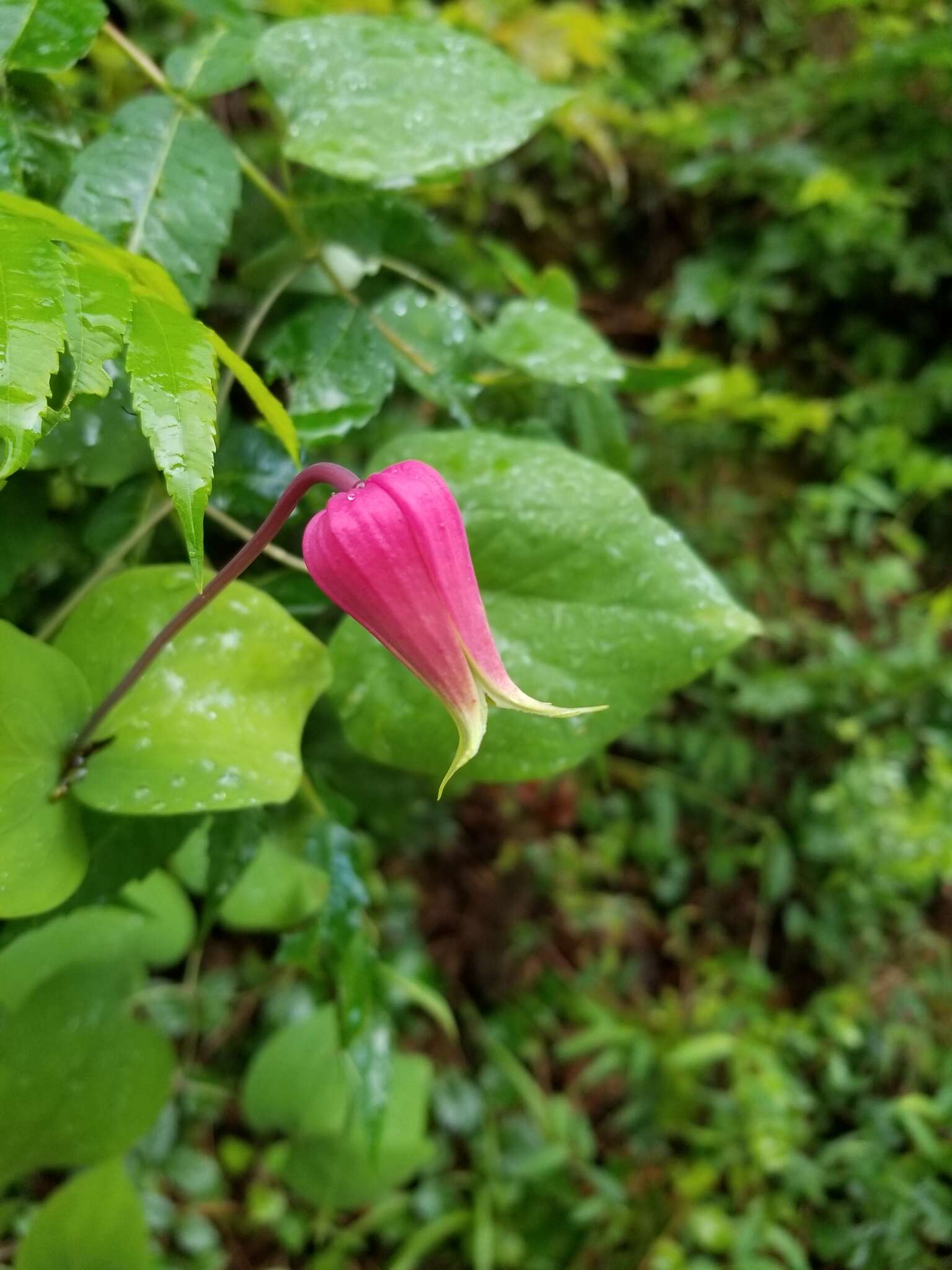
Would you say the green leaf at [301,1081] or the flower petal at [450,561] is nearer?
the flower petal at [450,561]

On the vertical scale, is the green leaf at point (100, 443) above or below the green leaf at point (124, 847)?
above

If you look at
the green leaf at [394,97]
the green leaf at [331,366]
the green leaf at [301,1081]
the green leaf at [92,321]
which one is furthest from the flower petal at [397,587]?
the green leaf at [301,1081]

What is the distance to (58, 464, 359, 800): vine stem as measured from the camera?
14.6 inches

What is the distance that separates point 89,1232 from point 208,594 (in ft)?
1.64

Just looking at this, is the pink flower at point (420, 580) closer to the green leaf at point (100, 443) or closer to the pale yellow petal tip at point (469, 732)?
the pale yellow petal tip at point (469, 732)

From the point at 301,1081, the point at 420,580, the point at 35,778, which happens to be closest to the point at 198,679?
the point at 35,778

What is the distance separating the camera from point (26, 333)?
0.31 m

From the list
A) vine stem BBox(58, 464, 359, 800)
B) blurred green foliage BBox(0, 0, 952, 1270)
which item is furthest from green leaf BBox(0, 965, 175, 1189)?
vine stem BBox(58, 464, 359, 800)

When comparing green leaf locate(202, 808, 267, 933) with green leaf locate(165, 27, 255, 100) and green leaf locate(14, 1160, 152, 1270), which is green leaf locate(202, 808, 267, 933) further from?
green leaf locate(165, 27, 255, 100)

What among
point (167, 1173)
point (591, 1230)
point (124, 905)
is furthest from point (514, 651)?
point (591, 1230)

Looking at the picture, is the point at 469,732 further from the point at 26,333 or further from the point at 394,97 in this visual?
the point at 394,97

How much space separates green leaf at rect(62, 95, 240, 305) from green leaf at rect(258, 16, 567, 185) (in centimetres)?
6

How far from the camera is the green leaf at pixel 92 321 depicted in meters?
0.33

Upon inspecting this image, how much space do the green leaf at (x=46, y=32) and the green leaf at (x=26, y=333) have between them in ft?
0.71
